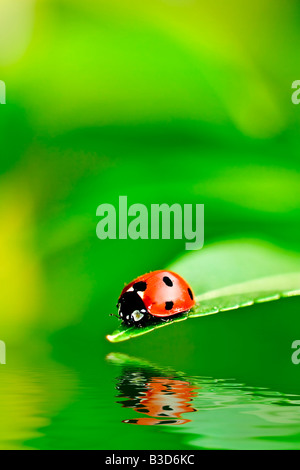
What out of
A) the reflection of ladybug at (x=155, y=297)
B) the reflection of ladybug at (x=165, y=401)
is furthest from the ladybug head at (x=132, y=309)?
the reflection of ladybug at (x=165, y=401)

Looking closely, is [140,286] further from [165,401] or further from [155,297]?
[165,401]

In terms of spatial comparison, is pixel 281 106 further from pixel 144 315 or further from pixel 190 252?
pixel 144 315

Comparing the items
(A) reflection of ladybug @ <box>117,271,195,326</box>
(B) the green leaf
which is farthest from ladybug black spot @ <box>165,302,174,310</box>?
(B) the green leaf

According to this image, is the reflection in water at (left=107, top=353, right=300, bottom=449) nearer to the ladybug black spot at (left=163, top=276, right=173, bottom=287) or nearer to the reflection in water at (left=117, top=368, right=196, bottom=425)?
the reflection in water at (left=117, top=368, right=196, bottom=425)

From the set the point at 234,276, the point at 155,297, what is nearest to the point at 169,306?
the point at 155,297

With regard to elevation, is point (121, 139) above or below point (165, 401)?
above

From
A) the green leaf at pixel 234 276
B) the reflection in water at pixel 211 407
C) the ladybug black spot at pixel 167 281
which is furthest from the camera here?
the ladybug black spot at pixel 167 281

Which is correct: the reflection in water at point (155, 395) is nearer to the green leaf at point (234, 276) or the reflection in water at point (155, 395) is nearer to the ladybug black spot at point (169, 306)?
the green leaf at point (234, 276)
